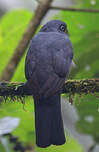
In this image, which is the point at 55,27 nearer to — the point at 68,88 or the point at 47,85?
the point at 68,88

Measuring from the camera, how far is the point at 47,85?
2314 mm

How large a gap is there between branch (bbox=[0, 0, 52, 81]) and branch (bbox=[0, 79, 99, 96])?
58 centimetres

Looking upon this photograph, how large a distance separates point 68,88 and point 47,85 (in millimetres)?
236

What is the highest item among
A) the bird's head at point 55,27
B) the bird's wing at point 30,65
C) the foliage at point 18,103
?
the bird's head at point 55,27

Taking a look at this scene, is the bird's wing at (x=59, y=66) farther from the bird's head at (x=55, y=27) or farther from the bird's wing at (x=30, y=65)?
the bird's head at (x=55, y=27)

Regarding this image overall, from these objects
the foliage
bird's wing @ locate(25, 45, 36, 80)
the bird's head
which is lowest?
the foliage

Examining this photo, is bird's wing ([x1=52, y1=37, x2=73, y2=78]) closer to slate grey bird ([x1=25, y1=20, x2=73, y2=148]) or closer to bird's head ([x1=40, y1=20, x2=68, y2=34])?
slate grey bird ([x1=25, y1=20, x2=73, y2=148])

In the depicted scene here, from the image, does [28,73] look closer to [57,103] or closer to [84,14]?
[57,103]

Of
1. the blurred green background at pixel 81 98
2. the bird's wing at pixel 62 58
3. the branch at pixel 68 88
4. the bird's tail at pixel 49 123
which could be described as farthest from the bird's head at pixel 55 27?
the bird's tail at pixel 49 123

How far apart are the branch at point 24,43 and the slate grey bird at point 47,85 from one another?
549 millimetres

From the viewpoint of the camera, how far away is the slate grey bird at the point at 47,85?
7.61 feet

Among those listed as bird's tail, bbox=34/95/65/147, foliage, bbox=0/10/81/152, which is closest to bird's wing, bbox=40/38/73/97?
bird's tail, bbox=34/95/65/147

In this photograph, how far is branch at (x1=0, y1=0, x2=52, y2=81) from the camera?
3094mm

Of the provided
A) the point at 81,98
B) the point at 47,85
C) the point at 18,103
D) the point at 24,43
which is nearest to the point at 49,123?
the point at 47,85
